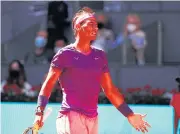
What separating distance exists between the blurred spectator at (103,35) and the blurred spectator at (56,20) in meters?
0.69

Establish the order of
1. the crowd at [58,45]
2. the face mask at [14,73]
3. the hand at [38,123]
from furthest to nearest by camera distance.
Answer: the face mask at [14,73] → the crowd at [58,45] → the hand at [38,123]

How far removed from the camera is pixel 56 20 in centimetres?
1337

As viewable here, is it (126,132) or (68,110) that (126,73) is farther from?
(68,110)

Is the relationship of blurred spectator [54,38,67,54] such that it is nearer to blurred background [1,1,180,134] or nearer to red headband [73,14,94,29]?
blurred background [1,1,180,134]

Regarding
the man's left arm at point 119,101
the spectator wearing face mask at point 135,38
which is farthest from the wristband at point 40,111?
the spectator wearing face mask at point 135,38

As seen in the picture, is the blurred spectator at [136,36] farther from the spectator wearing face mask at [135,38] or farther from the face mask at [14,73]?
the face mask at [14,73]

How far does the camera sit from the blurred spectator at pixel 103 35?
12.6m

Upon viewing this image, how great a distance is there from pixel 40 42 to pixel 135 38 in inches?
73.4

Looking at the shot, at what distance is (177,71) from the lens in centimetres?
1288

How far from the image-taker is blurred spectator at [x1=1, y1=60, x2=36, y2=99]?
11938mm

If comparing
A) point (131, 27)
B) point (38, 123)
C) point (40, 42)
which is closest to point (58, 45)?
point (40, 42)

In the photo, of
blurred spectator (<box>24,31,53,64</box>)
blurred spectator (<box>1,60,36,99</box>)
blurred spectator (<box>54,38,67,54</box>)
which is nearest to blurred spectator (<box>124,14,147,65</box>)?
blurred spectator (<box>54,38,67,54</box>)

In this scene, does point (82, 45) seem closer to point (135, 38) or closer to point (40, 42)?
point (135, 38)

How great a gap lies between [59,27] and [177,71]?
2.43 m
